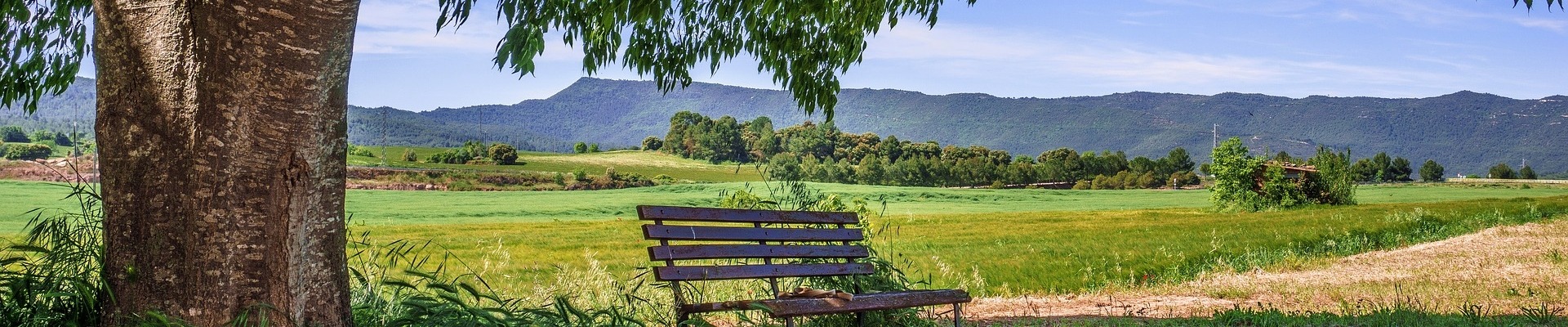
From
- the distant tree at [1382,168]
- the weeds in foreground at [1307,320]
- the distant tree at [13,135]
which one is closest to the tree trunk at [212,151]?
the weeds in foreground at [1307,320]

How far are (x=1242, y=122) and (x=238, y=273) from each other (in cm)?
17087

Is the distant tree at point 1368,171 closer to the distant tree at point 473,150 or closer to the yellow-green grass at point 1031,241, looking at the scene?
the yellow-green grass at point 1031,241

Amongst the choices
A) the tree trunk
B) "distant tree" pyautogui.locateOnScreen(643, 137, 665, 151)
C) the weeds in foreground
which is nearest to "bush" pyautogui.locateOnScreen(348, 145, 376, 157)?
"distant tree" pyautogui.locateOnScreen(643, 137, 665, 151)

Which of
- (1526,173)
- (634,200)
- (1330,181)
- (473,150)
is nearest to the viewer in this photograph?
(1330,181)

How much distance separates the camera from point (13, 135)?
25.7m

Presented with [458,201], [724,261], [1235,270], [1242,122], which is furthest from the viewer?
[1242,122]

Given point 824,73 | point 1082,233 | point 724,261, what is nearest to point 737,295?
point 724,261

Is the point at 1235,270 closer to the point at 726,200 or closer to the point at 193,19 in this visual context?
the point at 726,200

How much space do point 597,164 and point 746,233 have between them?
38.0 m

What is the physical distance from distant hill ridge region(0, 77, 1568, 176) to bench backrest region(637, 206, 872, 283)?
4832 cm

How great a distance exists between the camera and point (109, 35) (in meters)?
3.56

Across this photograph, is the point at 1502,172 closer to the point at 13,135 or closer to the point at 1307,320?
the point at 1307,320

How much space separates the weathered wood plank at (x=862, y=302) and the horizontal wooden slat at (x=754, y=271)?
38 cm

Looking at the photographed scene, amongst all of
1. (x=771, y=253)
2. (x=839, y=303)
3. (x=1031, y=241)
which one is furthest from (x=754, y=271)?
(x=1031, y=241)
